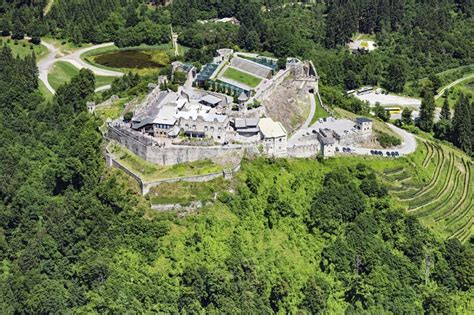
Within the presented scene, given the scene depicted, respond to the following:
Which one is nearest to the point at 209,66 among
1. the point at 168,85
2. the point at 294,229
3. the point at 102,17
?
the point at 168,85

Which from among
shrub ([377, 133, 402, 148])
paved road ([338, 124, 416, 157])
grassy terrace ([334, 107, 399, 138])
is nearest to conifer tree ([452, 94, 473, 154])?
paved road ([338, 124, 416, 157])

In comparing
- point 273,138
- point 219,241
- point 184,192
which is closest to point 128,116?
point 184,192

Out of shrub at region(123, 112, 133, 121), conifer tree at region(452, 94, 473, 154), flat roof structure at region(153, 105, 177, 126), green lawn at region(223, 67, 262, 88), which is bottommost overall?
conifer tree at region(452, 94, 473, 154)

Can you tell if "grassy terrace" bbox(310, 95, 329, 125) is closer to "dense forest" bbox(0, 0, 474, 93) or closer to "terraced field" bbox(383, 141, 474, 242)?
"terraced field" bbox(383, 141, 474, 242)

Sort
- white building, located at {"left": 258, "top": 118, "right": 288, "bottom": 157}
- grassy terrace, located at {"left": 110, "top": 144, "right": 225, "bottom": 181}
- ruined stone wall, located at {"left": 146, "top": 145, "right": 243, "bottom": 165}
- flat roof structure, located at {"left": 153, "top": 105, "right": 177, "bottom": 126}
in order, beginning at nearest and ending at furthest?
1. grassy terrace, located at {"left": 110, "top": 144, "right": 225, "bottom": 181}
2. ruined stone wall, located at {"left": 146, "top": 145, "right": 243, "bottom": 165}
3. flat roof structure, located at {"left": 153, "top": 105, "right": 177, "bottom": 126}
4. white building, located at {"left": 258, "top": 118, "right": 288, "bottom": 157}

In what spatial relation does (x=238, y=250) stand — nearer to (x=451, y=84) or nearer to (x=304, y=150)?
(x=304, y=150)
